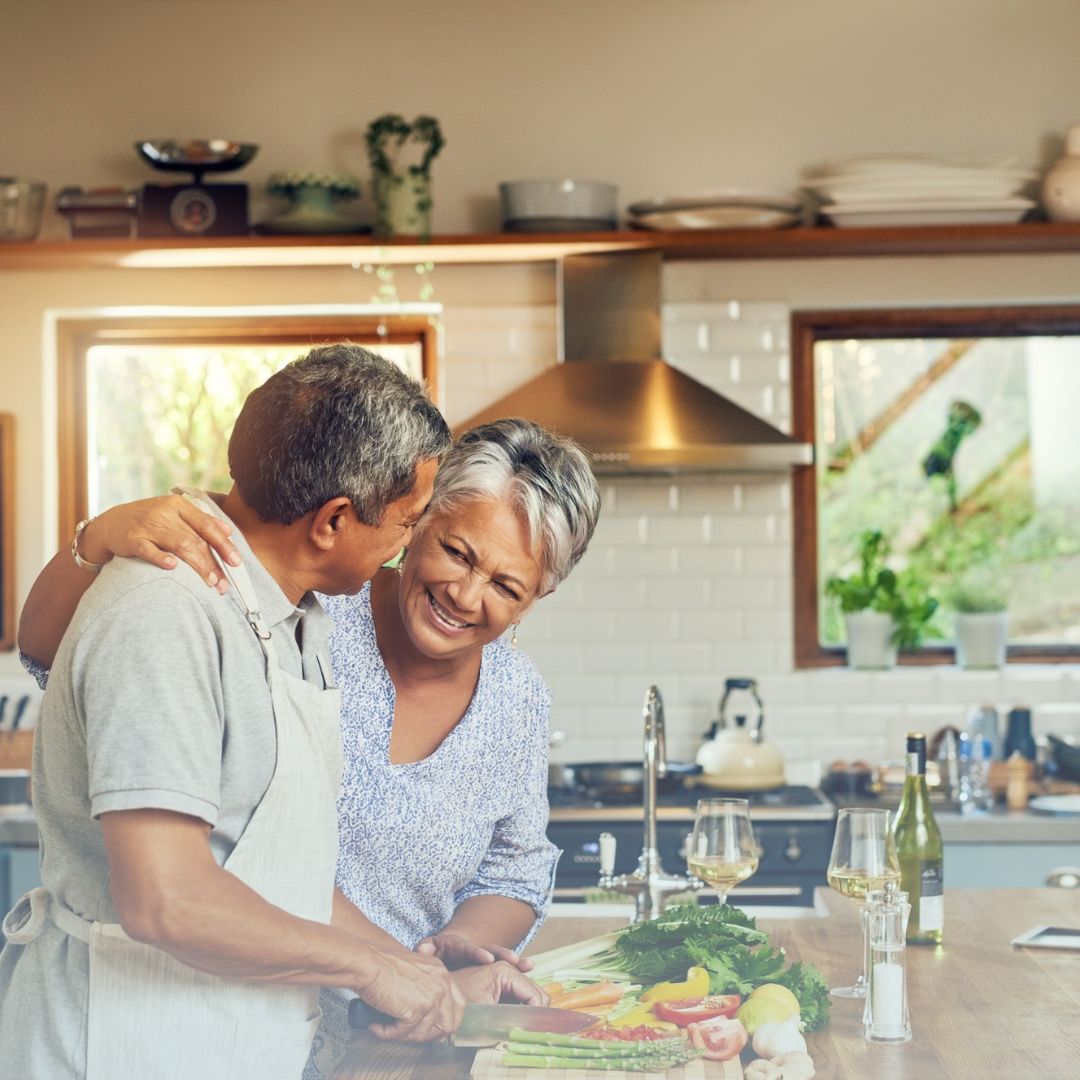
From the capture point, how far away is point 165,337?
4.28 meters

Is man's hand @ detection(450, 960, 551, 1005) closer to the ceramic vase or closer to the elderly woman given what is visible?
the elderly woman

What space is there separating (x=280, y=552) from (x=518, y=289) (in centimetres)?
281

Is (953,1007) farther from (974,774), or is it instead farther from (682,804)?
(974,774)

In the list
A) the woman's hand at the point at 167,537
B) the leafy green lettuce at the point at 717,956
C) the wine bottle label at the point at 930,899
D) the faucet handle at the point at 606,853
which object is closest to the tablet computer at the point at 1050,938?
the wine bottle label at the point at 930,899

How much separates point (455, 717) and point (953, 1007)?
0.78 metres

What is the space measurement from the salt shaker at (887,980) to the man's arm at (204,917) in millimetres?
651

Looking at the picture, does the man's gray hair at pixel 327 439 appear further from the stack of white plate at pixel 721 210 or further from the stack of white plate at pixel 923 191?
the stack of white plate at pixel 923 191

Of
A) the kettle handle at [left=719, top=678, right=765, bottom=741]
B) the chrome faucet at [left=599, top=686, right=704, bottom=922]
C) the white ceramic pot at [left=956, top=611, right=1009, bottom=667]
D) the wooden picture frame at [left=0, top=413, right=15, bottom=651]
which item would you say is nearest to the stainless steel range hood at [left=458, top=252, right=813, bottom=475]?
the kettle handle at [left=719, top=678, right=765, bottom=741]

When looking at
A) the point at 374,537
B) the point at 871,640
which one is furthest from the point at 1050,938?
the point at 871,640

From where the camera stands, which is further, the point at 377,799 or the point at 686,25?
the point at 686,25

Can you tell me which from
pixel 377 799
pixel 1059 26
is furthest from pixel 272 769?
pixel 1059 26

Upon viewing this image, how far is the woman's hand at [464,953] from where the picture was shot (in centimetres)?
173

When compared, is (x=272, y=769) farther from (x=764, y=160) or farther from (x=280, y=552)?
(x=764, y=160)

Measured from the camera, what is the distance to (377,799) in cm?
182
